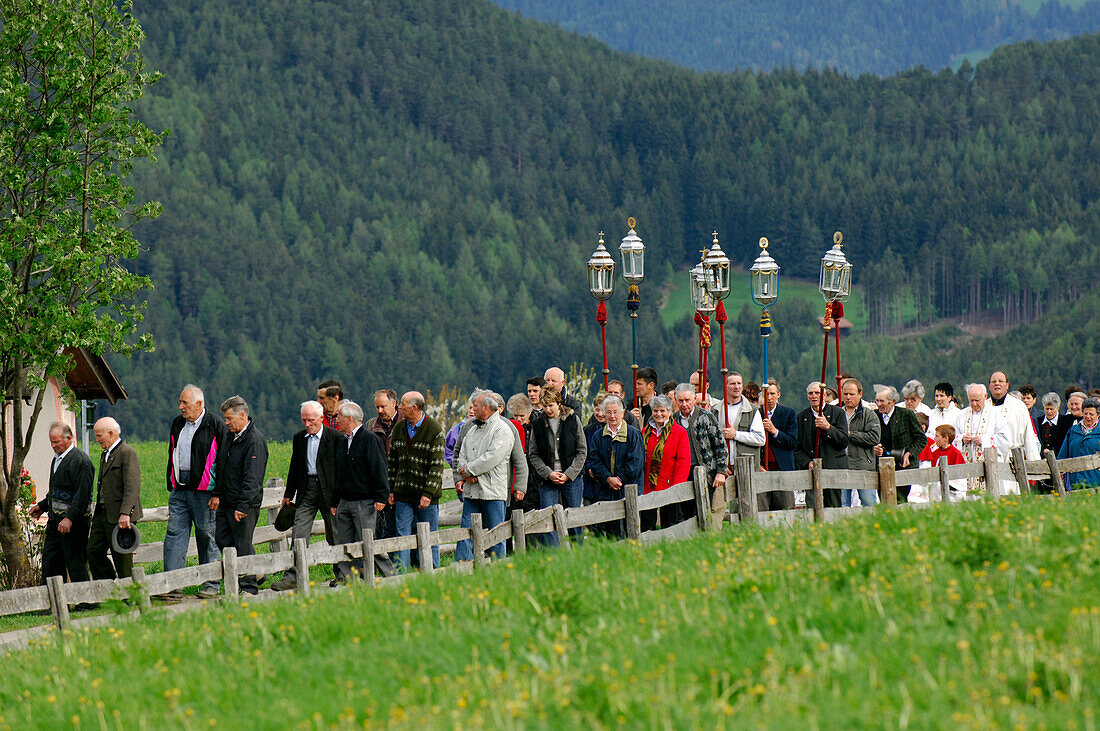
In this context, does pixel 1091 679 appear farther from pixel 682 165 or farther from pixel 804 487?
pixel 682 165

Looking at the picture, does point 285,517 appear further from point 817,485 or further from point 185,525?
point 817,485

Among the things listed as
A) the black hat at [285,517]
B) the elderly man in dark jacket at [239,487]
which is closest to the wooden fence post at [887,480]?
the black hat at [285,517]

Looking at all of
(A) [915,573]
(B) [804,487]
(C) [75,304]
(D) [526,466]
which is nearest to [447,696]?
(A) [915,573]

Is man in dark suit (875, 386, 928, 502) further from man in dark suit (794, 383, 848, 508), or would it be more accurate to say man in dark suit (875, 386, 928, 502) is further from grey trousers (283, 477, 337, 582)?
grey trousers (283, 477, 337, 582)

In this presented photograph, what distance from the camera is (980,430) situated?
47.6 ft

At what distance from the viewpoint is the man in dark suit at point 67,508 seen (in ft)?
38.1

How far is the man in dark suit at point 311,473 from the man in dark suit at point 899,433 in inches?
234

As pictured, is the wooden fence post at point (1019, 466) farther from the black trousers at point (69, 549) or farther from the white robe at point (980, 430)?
the black trousers at point (69, 549)

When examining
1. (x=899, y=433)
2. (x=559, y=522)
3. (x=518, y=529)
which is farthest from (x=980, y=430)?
(x=518, y=529)

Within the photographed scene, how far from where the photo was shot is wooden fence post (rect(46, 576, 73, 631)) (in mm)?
8898

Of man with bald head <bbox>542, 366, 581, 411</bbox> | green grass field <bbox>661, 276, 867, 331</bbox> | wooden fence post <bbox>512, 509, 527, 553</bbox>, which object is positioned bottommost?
wooden fence post <bbox>512, 509, 527, 553</bbox>

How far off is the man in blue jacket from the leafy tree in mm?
4739

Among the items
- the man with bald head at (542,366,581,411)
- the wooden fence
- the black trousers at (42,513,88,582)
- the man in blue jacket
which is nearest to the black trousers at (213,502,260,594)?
the wooden fence

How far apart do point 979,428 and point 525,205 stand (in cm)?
16728
